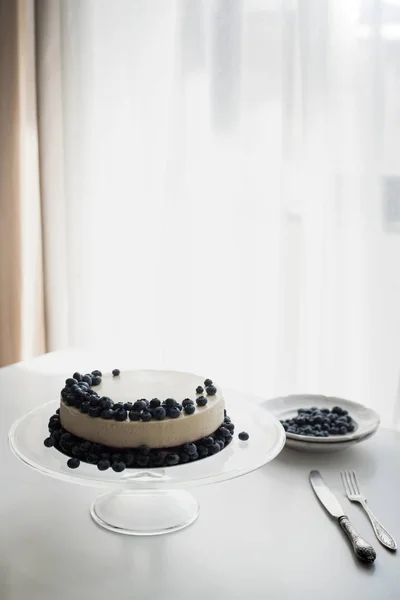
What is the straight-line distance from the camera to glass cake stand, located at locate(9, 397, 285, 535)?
32.7 inches

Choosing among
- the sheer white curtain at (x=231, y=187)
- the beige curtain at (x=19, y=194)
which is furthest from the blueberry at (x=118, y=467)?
the beige curtain at (x=19, y=194)

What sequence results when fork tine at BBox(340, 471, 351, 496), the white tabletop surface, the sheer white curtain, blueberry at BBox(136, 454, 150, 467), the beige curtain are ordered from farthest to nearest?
the beige curtain < the sheer white curtain < fork tine at BBox(340, 471, 351, 496) < blueberry at BBox(136, 454, 150, 467) < the white tabletop surface

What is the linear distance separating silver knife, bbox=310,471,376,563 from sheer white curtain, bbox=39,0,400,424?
2.55 ft

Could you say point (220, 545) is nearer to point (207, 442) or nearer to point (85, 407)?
point (207, 442)

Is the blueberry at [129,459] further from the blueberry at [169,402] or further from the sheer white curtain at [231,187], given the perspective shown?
the sheer white curtain at [231,187]

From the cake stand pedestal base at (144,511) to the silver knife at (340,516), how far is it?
183 mm

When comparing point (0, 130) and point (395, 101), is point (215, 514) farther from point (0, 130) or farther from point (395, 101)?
point (0, 130)

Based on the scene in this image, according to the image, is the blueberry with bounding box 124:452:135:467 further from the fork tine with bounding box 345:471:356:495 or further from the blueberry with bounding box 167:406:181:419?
the fork tine with bounding box 345:471:356:495

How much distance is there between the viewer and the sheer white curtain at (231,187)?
199cm

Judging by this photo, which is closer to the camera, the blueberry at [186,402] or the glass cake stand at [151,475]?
the glass cake stand at [151,475]

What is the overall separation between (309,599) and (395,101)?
153 cm

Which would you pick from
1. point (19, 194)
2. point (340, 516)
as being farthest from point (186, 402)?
point (19, 194)

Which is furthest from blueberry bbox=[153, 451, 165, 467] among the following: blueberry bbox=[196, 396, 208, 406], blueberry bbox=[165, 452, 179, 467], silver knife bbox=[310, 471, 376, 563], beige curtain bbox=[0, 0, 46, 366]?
beige curtain bbox=[0, 0, 46, 366]

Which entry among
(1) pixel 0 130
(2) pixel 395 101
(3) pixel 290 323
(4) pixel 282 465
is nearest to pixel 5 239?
(1) pixel 0 130
